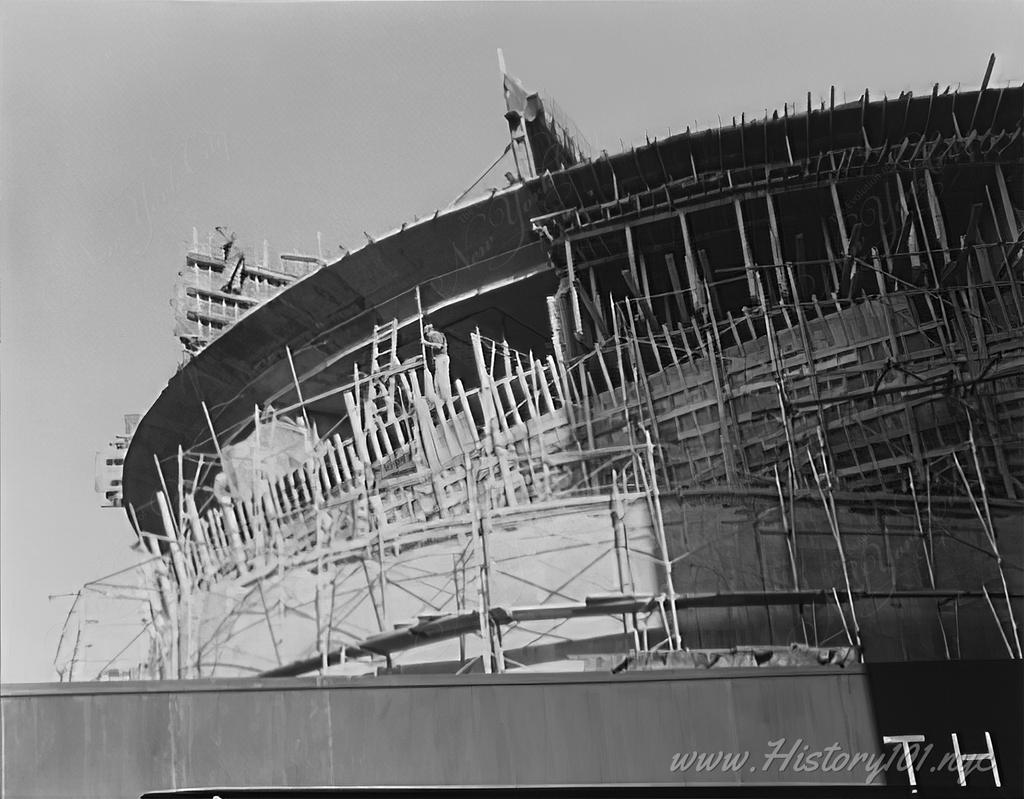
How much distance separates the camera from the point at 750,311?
1495cm

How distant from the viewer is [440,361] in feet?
54.4

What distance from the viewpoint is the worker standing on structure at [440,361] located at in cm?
1614

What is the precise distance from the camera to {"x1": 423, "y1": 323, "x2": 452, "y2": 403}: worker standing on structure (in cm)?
1614

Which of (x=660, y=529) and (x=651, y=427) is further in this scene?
(x=651, y=427)

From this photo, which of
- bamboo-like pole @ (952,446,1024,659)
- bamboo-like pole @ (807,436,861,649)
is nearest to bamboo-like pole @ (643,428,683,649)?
bamboo-like pole @ (807,436,861,649)

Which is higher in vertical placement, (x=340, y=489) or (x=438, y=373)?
(x=438, y=373)

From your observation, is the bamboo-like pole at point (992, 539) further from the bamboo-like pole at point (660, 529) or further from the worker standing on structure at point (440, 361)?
the worker standing on structure at point (440, 361)

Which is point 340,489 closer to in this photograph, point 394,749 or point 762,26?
point 394,749

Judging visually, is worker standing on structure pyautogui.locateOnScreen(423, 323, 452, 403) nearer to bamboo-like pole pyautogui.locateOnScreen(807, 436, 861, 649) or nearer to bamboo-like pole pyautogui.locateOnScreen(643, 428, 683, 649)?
bamboo-like pole pyautogui.locateOnScreen(643, 428, 683, 649)

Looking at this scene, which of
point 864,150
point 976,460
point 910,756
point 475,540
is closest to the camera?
point 910,756

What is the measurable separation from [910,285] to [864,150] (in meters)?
2.49

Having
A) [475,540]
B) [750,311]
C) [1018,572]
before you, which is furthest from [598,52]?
[1018,572]

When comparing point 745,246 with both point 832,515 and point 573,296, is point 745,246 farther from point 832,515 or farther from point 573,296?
point 832,515

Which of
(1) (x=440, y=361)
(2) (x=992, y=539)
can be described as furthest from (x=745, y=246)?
(2) (x=992, y=539)
